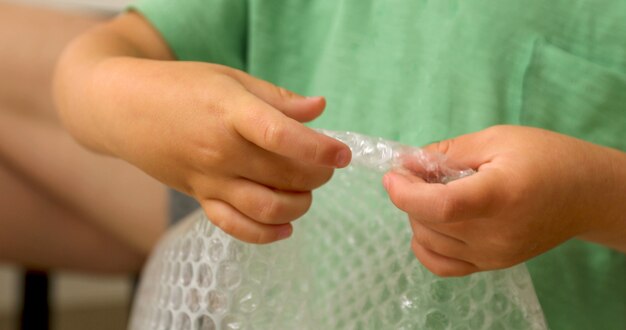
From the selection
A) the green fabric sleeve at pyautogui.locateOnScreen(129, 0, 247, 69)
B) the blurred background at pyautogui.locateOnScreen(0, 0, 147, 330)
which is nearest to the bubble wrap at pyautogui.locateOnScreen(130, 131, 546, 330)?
the green fabric sleeve at pyautogui.locateOnScreen(129, 0, 247, 69)

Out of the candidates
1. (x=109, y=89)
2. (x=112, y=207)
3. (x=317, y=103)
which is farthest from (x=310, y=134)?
(x=112, y=207)

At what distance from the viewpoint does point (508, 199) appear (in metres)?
0.38

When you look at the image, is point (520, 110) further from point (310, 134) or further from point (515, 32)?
point (310, 134)

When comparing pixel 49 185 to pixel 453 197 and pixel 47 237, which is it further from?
pixel 453 197

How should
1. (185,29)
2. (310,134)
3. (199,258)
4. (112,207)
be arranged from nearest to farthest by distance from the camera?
(310,134) < (199,258) < (185,29) < (112,207)

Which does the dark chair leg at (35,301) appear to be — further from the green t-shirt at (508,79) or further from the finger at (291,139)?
the finger at (291,139)

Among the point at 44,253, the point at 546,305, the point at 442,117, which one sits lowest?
the point at 44,253

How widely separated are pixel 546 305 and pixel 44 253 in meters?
0.53

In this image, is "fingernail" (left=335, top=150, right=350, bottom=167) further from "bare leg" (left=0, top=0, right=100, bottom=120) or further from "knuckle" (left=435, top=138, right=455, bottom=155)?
"bare leg" (left=0, top=0, right=100, bottom=120)

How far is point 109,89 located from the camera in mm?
514

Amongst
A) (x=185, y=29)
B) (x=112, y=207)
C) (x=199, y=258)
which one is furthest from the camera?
(x=112, y=207)

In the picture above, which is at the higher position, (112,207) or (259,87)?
(259,87)

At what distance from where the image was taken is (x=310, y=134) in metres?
0.39

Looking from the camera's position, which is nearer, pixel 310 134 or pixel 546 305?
pixel 310 134
